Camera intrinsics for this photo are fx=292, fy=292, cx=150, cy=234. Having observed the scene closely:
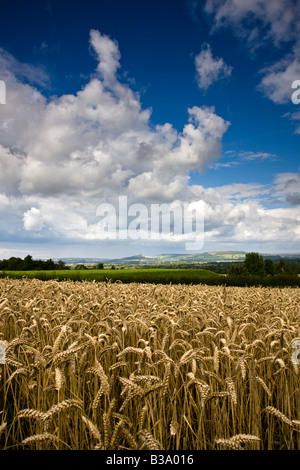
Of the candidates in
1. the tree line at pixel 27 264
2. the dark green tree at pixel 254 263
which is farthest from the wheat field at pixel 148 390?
the dark green tree at pixel 254 263

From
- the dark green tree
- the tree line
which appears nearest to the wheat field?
the tree line

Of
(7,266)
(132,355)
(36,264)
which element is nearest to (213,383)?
(132,355)

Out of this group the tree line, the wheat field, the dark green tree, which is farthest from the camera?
the dark green tree

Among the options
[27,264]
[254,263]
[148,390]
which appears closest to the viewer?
[148,390]

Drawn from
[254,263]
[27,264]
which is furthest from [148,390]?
[254,263]

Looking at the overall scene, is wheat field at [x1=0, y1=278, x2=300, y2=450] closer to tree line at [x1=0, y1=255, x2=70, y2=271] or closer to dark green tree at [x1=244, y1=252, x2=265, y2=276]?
tree line at [x1=0, y1=255, x2=70, y2=271]

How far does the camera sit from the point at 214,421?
3312 millimetres

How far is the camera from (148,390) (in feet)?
7.59

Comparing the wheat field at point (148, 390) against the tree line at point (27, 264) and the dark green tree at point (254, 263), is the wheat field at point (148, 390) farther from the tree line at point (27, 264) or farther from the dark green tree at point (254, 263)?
the dark green tree at point (254, 263)

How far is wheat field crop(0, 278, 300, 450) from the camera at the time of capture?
2464mm

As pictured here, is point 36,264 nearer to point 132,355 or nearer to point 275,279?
point 275,279

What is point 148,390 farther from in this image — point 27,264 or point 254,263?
point 254,263

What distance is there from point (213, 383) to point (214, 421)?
1.78ft
